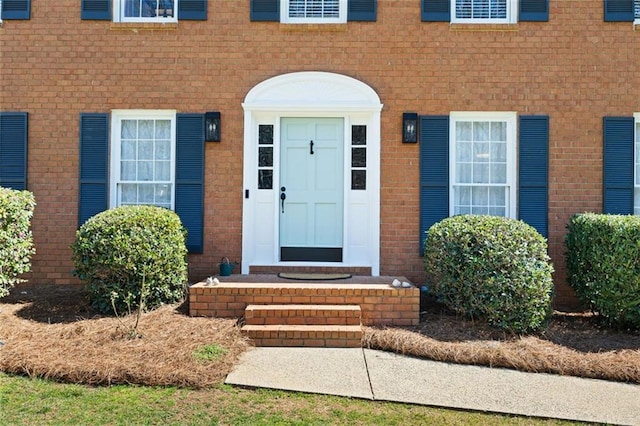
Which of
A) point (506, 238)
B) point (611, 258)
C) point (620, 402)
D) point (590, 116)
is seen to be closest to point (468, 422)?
point (620, 402)

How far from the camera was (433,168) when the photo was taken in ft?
23.8

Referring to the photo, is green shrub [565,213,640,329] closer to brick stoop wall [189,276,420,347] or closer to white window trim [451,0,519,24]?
brick stoop wall [189,276,420,347]

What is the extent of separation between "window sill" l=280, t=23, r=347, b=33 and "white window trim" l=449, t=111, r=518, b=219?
2.10 meters

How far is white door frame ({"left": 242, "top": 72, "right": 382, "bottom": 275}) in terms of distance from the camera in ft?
23.8

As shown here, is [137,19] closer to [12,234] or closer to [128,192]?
[128,192]

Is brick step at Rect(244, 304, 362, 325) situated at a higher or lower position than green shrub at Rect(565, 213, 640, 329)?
lower

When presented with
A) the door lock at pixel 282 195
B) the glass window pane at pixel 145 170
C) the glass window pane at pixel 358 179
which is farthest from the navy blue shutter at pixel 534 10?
the glass window pane at pixel 145 170

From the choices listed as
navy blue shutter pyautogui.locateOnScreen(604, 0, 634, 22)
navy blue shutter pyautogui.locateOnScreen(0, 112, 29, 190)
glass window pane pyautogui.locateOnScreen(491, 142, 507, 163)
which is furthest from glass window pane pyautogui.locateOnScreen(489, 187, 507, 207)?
navy blue shutter pyautogui.locateOnScreen(0, 112, 29, 190)

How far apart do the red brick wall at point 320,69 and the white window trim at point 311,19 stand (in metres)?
0.16

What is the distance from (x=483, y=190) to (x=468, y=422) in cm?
438

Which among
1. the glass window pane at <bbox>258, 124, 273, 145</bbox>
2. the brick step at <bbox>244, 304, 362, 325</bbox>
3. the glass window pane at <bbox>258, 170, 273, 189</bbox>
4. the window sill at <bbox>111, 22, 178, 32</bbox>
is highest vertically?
the window sill at <bbox>111, 22, 178, 32</bbox>

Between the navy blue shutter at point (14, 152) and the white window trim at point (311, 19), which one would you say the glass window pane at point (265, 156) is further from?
the navy blue shutter at point (14, 152)

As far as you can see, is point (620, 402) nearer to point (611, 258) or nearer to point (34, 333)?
point (611, 258)

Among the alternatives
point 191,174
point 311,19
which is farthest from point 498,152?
point 191,174
